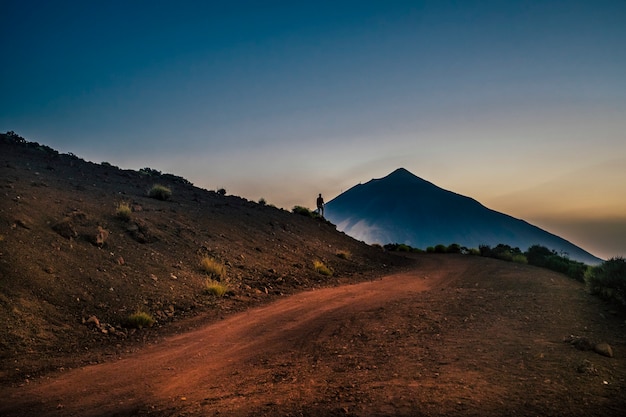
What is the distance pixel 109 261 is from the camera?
1352cm

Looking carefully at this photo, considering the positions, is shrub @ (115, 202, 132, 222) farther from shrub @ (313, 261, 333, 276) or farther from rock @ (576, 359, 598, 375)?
rock @ (576, 359, 598, 375)

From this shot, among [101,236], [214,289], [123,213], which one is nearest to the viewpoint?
[214,289]

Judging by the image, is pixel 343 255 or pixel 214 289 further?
pixel 343 255

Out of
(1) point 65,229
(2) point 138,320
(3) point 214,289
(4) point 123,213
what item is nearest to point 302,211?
(4) point 123,213

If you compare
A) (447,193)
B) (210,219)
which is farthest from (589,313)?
(447,193)

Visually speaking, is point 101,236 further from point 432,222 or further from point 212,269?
point 432,222

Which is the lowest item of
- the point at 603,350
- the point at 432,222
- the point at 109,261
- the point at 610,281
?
the point at 603,350

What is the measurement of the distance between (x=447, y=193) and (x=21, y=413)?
628 feet

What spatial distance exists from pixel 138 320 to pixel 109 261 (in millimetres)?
3934

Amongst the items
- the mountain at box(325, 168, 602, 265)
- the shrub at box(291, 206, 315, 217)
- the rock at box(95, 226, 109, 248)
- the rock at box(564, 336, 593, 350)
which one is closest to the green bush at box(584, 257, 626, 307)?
the rock at box(564, 336, 593, 350)

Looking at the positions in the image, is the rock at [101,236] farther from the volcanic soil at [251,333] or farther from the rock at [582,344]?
the rock at [582,344]

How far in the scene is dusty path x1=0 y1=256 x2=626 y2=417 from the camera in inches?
A: 215

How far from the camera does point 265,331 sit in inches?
399

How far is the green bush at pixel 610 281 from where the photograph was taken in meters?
13.1
